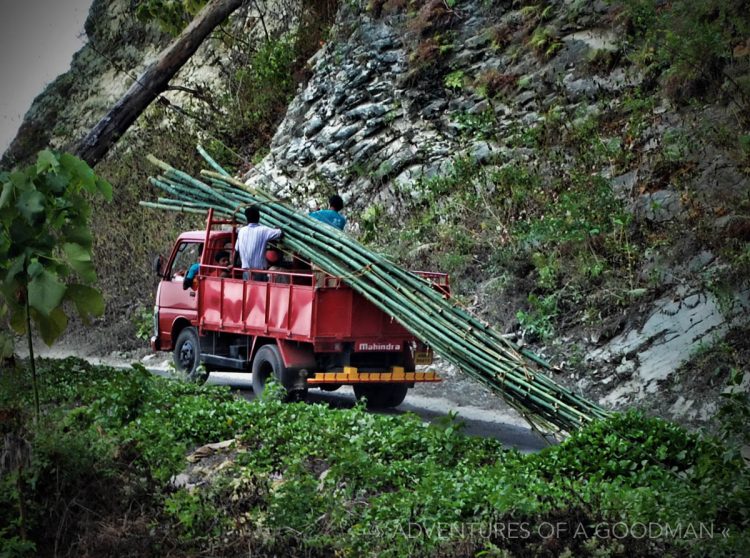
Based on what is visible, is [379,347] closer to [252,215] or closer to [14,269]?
[252,215]

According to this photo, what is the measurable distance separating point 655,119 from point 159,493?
11538mm

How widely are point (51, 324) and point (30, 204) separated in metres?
0.79

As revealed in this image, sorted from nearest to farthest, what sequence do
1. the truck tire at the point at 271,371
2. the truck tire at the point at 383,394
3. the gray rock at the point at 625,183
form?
the truck tire at the point at 271,371 → the truck tire at the point at 383,394 → the gray rock at the point at 625,183

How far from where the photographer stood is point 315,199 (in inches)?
826

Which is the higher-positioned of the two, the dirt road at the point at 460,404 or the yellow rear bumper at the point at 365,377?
the yellow rear bumper at the point at 365,377

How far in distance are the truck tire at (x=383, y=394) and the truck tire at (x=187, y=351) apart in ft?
7.44

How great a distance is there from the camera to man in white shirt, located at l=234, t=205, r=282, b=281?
1295 centimetres

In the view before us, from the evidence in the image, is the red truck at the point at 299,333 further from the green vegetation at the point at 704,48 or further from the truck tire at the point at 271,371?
the green vegetation at the point at 704,48

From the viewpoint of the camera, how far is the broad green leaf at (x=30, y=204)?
684 centimetres

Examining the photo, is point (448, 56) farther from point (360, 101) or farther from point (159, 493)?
point (159, 493)

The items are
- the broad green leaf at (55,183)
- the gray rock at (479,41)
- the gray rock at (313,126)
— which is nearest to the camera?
the broad green leaf at (55,183)

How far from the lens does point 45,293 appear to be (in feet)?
21.6

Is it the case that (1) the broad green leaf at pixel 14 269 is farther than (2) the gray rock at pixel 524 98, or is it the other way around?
(2) the gray rock at pixel 524 98

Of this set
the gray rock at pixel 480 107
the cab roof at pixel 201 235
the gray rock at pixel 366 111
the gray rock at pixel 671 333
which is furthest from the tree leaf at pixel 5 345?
the gray rock at pixel 366 111
